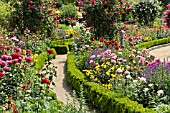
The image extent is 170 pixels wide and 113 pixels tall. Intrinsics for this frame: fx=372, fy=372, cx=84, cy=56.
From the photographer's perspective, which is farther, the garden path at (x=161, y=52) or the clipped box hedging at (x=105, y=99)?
the garden path at (x=161, y=52)

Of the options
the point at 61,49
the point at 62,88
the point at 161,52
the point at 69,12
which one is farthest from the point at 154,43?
the point at 69,12

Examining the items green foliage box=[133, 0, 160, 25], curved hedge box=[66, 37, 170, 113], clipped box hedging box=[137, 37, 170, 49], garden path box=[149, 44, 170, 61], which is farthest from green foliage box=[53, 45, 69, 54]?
green foliage box=[133, 0, 160, 25]

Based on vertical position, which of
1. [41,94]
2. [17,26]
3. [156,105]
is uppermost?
[17,26]

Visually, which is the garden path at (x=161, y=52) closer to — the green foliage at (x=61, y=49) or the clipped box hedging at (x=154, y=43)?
the clipped box hedging at (x=154, y=43)

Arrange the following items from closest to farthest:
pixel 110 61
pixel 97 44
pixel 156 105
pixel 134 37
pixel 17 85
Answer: pixel 17 85
pixel 156 105
pixel 110 61
pixel 97 44
pixel 134 37

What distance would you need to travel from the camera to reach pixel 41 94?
217 inches

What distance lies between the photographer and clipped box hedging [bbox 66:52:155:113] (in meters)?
6.30

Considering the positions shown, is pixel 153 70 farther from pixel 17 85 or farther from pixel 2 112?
pixel 2 112

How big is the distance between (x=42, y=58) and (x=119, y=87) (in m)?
5.11

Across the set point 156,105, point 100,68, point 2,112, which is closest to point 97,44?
point 100,68

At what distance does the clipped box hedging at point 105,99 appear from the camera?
20.7 feet

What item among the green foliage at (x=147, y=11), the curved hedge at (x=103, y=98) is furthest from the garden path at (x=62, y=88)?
the green foliage at (x=147, y=11)

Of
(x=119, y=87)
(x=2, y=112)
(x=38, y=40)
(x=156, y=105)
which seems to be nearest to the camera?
(x=2, y=112)

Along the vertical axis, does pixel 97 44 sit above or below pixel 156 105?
above
